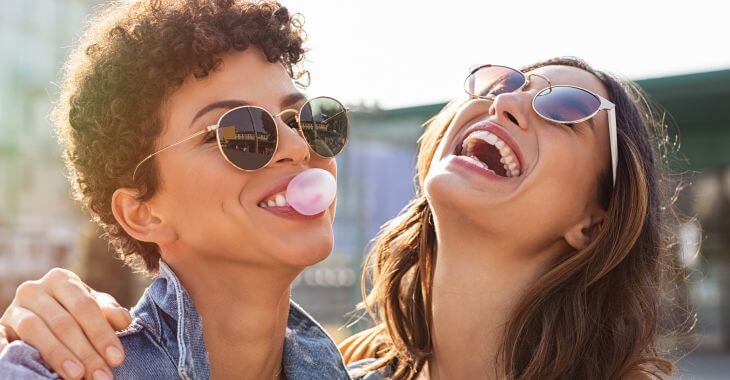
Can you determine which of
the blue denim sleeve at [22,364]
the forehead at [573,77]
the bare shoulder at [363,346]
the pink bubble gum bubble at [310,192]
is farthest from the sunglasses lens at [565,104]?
the blue denim sleeve at [22,364]

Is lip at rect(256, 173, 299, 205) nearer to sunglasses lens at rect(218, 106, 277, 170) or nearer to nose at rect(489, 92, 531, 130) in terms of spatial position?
sunglasses lens at rect(218, 106, 277, 170)

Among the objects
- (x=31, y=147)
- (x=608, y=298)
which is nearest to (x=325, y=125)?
(x=608, y=298)

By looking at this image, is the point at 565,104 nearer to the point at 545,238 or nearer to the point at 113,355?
the point at 545,238

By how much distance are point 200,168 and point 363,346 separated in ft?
4.67

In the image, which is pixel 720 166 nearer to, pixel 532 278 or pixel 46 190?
pixel 532 278

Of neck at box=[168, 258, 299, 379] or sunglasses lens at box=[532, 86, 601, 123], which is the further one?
sunglasses lens at box=[532, 86, 601, 123]

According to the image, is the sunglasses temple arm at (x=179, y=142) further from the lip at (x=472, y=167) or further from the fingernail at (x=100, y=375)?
the lip at (x=472, y=167)

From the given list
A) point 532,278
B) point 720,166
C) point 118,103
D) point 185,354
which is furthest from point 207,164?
point 720,166

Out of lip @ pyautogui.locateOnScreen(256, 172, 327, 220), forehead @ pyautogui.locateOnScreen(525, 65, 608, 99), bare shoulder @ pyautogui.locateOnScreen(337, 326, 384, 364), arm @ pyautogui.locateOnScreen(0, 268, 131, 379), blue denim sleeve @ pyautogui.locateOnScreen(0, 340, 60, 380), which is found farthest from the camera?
bare shoulder @ pyautogui.locateOnScreen(337, 326, 384, 364)

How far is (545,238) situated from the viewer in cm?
293

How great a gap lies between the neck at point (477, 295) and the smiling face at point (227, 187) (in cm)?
67

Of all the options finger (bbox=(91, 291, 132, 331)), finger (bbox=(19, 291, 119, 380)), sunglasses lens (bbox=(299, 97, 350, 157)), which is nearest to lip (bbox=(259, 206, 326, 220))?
sunglasses lens (bbox=(299, 97, 350, 157))

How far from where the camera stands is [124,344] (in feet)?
7.25

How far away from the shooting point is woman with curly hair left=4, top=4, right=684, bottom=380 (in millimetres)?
2789
